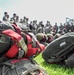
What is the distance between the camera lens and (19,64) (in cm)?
264

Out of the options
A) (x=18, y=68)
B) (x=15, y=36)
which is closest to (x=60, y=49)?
(x=18, y=68)

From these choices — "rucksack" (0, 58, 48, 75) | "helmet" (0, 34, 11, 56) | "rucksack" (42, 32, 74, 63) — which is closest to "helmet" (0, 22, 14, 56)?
"helmet" (0, 34, 11, 56)

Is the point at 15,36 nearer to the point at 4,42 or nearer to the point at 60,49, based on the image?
the point at 4,42

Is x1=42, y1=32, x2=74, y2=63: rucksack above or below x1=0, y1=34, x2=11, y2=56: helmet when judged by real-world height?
below

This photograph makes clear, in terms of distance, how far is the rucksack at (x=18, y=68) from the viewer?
8.39 ft

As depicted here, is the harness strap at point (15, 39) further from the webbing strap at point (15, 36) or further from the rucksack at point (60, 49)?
the rucksack at point (60, 49)

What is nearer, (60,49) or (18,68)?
(18,68)

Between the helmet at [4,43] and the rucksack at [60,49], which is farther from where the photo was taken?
the rucksack at [60,49]

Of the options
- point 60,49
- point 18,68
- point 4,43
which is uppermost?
point 4,43

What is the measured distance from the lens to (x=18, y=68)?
102 inches

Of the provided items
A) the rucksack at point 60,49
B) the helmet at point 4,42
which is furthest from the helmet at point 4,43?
the rucksack at point 60,49

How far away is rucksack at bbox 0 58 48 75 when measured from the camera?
2.56m

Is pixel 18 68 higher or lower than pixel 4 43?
lower

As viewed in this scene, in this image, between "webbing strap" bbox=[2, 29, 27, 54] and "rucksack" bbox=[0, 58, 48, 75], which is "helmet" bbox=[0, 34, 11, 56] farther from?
"rucksack" bbox=[0, 58, 48, 75]
